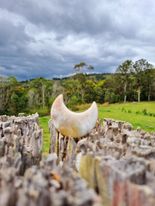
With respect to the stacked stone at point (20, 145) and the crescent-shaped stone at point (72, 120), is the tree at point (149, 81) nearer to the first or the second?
the stacked stone at point (20, 145)

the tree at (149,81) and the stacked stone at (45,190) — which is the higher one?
the tree at (149,81)

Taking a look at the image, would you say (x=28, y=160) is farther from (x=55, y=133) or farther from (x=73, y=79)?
(x=73, y=79)

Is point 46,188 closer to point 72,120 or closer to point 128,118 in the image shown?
point 72,120

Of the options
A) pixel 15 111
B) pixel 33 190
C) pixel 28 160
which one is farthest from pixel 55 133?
pixel 15 111

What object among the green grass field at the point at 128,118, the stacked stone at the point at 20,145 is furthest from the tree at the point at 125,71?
the stacked stone at the point at 20,145

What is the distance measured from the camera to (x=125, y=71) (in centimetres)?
5591

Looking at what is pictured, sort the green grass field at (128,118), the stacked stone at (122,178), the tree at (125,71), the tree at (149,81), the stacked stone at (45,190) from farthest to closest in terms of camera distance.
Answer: the tree at (149,81), the tree at (125,71), the green grass field at (128,118), the stacked stone at (122,178), the stacked stone at (45,190)

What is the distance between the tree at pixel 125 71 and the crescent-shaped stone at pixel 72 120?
4993 centimetres

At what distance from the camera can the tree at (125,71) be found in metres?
55.1

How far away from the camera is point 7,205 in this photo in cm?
185

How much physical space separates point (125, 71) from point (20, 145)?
2084 inches

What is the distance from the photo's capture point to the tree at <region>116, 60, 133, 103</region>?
55.1 metres

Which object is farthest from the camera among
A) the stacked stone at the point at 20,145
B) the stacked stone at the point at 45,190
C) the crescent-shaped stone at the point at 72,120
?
the crescent-shaped stone at the point at 72,120

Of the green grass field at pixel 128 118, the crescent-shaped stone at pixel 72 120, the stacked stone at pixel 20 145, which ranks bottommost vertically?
the green grass field at pixel 128 118
